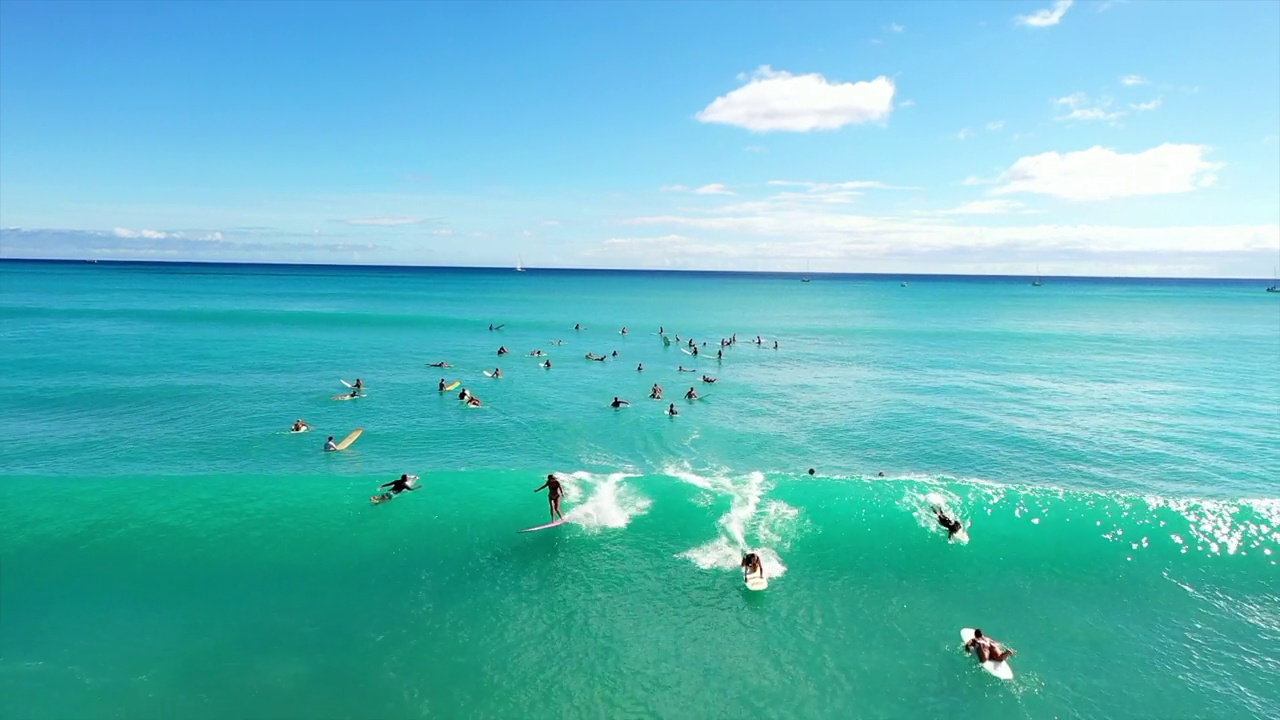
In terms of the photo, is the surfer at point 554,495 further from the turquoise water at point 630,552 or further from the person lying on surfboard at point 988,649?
the person lying on surfboard at point 988,649

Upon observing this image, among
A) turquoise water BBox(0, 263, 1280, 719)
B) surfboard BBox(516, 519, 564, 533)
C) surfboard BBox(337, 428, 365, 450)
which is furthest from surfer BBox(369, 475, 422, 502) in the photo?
surfboard BBox(337, 428, 365, 450)

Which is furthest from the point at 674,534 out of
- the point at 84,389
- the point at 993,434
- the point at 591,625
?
the point at 84,389

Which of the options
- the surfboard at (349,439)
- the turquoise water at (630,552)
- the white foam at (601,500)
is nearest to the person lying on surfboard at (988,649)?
the turquoise water at (630,552)

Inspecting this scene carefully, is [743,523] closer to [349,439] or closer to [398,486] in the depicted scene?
[398,486]

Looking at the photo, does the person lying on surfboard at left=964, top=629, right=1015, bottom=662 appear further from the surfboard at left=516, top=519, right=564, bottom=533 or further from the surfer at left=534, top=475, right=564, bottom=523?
the surfer at left=534, top=475, right=564, bottom=523

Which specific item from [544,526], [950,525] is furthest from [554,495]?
[950,525]

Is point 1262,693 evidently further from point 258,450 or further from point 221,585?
point 258,450
